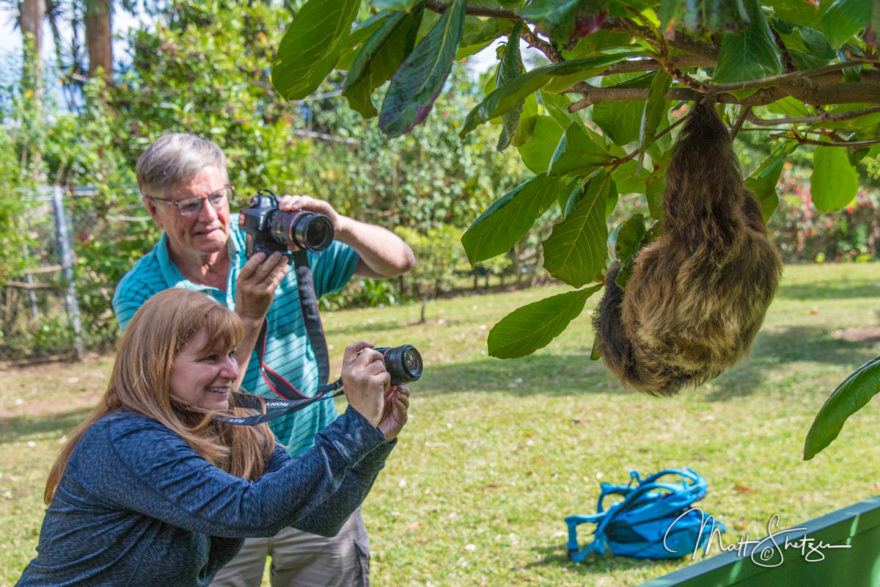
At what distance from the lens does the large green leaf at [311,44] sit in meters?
1.01

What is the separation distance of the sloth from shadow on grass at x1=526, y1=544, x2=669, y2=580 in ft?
10.7

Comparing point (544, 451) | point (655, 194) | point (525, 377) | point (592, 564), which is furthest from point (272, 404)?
point (525, 377)

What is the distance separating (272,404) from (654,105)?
1176 mm

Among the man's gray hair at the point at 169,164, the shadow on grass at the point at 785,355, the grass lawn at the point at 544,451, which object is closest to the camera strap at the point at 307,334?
the man's gray hair at the point at 169,164

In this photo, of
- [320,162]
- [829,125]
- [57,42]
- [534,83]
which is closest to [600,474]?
[829,125]

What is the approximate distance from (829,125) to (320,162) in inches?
467

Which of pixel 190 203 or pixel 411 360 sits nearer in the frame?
pixel 411 360

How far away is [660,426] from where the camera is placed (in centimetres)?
659

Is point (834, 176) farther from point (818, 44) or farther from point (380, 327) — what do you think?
point (380, 327)

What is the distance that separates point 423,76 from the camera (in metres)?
0.91

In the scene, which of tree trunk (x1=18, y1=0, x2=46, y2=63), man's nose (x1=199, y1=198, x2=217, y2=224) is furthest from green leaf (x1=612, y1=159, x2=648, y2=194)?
tree trunk (x1=18, y1=0, x2=46, y2=63)

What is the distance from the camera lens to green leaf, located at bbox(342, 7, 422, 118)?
3.12 ft

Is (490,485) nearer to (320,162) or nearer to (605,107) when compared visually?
(605,107)

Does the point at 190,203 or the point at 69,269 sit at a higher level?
the point at 190,203
